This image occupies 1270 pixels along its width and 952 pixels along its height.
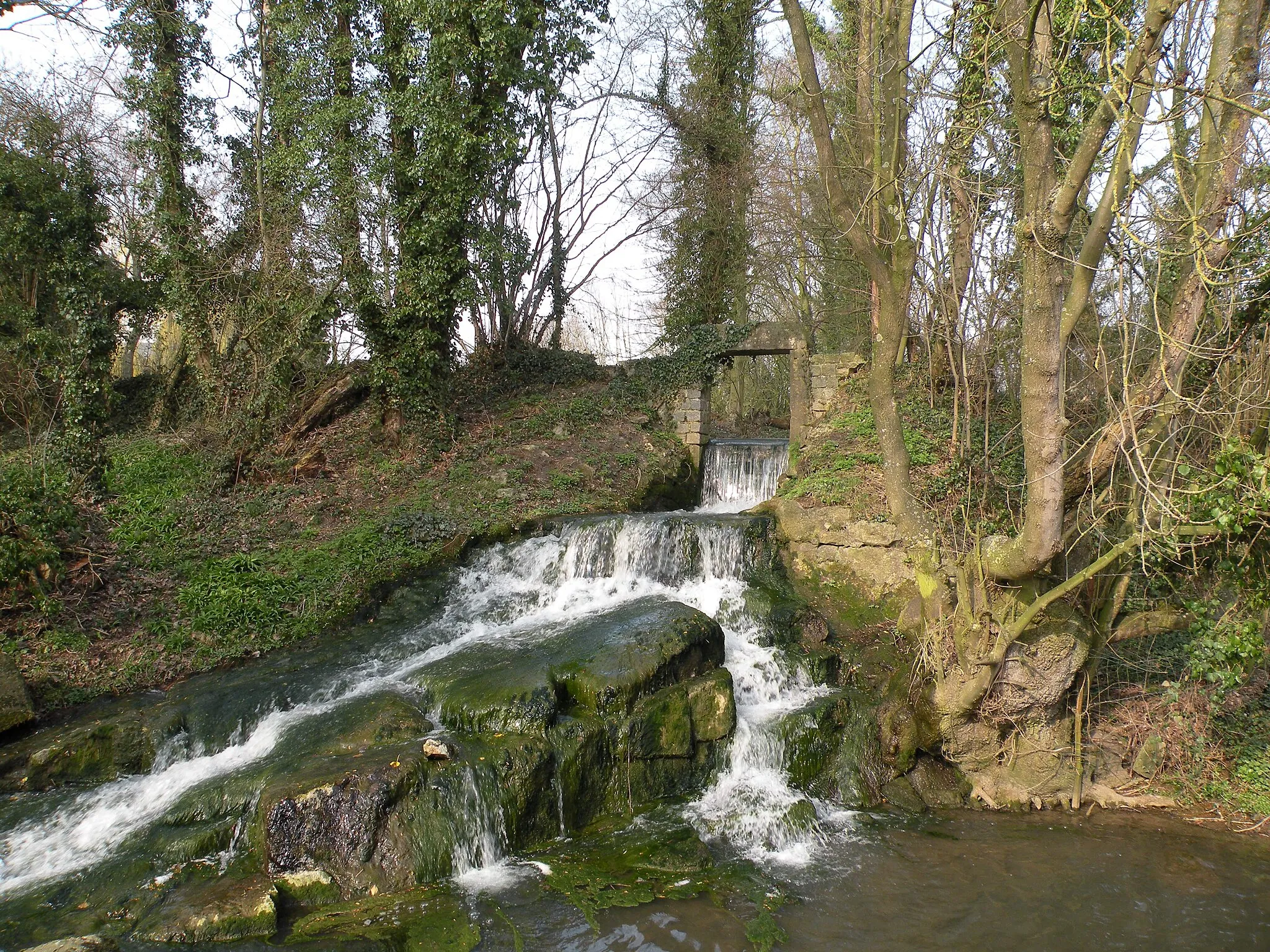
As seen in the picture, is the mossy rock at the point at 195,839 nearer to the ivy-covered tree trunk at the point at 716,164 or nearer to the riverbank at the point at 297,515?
the riverbank at the point at 297,515

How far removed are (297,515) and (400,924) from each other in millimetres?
7139

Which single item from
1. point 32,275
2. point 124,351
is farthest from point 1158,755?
point 124,351

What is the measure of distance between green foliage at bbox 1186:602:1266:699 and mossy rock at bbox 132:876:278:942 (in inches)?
248

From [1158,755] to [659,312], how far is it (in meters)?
13.4

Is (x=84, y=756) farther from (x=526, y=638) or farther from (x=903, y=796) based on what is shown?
(x=903, y=796)

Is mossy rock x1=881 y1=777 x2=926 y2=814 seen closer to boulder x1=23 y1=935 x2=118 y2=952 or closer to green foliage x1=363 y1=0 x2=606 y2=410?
boulder x1=23 y1=935 x2=118 y2=952

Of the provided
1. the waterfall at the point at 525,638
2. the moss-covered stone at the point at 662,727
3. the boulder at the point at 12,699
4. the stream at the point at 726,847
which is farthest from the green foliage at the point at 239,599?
the moss-covered stone at the point at 662,727

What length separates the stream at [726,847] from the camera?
14.8 ft

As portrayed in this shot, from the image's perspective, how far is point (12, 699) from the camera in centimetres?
643

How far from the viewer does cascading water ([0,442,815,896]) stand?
530 cm

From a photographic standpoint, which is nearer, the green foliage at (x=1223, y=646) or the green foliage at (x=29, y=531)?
the green foliage at (x=1223, y=646)

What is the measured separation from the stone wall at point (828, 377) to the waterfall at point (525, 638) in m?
2.69

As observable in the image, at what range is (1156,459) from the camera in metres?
5.46

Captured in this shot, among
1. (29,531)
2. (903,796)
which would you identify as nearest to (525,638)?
(903,796)
